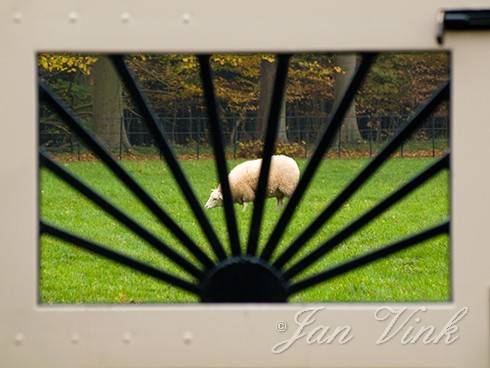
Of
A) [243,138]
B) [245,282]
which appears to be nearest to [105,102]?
[243,138]

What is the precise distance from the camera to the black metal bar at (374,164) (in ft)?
17.2

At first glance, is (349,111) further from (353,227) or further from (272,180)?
(353,227)

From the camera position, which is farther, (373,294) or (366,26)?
(373,294)

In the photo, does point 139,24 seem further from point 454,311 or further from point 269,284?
point 454,311

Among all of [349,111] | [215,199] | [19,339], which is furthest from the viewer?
[349,111]

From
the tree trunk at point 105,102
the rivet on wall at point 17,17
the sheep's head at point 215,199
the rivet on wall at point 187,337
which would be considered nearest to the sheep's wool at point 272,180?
the sheep's head at point 215,199

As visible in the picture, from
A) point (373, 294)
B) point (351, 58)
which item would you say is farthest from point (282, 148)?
point (373, 294)

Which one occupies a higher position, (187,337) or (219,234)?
(219,234)

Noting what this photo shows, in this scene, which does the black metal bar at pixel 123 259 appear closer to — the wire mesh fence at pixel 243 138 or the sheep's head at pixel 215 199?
the sheep's head at pixel 215 199

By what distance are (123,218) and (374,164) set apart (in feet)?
3.98

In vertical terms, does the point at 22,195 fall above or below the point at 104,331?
above

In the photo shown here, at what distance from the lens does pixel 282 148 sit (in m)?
25.4

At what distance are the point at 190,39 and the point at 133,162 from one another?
18.5 m

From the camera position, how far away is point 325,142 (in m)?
5.29
